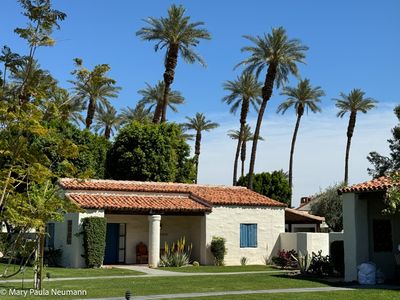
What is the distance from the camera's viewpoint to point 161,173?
4319 cm

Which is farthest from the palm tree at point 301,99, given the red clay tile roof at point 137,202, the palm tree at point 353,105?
the red clay tile roof at point 137,202

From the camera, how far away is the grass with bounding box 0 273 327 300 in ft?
56.3

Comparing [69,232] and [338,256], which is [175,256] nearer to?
[69,232]

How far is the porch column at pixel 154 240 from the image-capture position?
92.3 ft

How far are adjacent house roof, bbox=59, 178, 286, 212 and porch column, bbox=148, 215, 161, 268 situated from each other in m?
0.70

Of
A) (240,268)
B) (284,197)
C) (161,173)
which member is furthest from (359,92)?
(240,268)

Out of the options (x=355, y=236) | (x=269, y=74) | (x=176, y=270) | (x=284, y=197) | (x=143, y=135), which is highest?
(x=269, y=74)

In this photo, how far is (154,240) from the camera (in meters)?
28.2

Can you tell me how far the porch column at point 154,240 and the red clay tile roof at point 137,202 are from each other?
57 centimetres

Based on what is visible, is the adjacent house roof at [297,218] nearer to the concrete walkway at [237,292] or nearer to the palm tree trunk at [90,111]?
the concrete walkway at [237,292]

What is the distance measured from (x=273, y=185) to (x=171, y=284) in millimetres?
33636

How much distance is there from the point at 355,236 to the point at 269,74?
2586 centimetres

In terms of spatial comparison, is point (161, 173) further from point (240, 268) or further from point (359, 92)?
point (359, 92)

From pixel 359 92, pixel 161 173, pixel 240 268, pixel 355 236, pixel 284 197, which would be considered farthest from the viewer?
pixel 359 92
